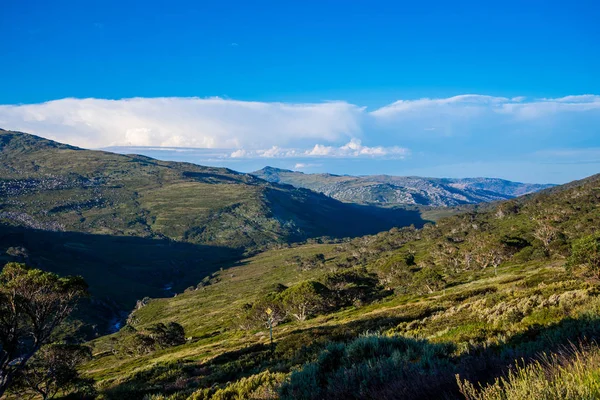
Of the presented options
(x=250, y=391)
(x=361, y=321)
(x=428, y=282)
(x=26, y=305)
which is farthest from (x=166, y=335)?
(x=250, y=391)

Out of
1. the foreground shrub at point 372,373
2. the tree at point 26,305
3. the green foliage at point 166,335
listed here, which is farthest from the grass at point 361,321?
the tree at point 26,305

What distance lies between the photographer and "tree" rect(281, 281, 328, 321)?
7569cm

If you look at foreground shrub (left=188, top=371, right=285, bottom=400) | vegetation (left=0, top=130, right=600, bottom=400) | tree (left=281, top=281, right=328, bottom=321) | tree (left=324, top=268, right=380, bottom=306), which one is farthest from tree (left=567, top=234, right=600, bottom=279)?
tree (left=281, top=281, right=328, bottom=321)

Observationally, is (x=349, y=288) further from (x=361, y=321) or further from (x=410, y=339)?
(x=410, y=339)

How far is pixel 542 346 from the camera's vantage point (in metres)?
8.17

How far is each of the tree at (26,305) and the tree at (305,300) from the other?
5418 centimetres

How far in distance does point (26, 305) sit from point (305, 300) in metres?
57.1

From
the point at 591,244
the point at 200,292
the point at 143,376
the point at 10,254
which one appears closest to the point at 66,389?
the point at 143,376

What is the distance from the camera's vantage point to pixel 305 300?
75438 mm

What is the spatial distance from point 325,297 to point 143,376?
51.8m

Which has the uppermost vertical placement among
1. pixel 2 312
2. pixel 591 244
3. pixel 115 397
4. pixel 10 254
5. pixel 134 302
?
pixel 591 244

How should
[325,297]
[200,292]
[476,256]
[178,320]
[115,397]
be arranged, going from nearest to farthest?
1. [115,397]
2. [325,297]
3. [476,256]
4. [178,320]
5. [200,292]

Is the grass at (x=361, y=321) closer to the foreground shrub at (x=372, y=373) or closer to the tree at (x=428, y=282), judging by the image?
the foreground shrub at (x=372, y=373)

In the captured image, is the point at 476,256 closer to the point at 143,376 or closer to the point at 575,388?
the point at 143,376
